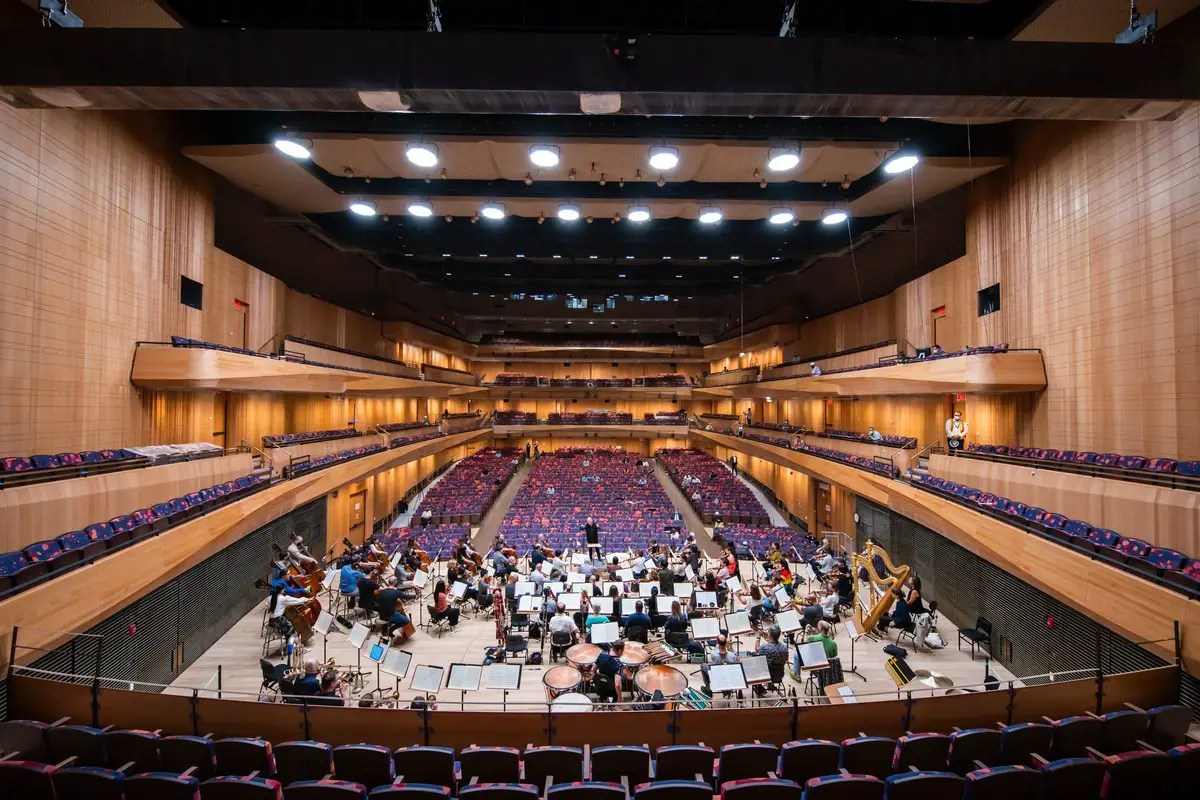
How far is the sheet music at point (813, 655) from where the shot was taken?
6.25m

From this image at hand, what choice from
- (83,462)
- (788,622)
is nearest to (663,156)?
(788,622)

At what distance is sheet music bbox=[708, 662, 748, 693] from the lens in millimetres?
5551

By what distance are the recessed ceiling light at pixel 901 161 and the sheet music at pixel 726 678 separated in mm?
10017

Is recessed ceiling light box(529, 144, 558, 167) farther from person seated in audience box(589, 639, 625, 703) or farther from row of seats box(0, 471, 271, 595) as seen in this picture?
row of seats box(0, 471, 271, 595)

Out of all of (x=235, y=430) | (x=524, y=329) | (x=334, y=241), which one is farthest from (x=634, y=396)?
(x=235, y=430)

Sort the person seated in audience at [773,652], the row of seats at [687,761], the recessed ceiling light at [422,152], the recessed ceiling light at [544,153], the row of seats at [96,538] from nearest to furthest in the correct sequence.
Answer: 1. the row of seats at [687,761]
2. the row of seats at [96,538]
3. the person seated in audience at [773,652]
4. the recessed ceiling light at [422,152]
5. the recessed ceiling light at [544,153]

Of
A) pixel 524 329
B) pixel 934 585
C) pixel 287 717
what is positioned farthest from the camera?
pixel 524 329

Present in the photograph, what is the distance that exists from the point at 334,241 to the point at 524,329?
72.0ft

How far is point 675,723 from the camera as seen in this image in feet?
16.1

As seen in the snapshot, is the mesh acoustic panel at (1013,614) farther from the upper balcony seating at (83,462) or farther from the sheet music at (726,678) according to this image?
the upper balcony seating at (83,462)

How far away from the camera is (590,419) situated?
3700 centimetres

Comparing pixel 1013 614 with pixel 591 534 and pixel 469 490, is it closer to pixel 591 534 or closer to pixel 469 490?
pixel 591 534

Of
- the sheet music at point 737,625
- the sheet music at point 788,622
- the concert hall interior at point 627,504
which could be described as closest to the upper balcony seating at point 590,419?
the concert hall interior at point 627,504

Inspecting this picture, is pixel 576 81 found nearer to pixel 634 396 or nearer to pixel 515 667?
pixel 515 667
